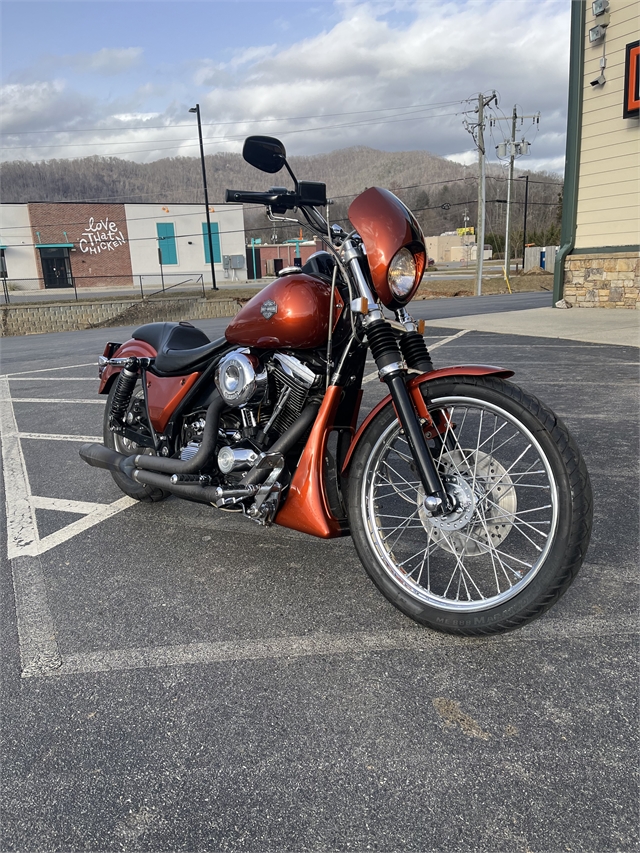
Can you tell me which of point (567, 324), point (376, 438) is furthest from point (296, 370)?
point (567, 324)

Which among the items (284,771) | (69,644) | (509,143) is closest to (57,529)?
(69,644)

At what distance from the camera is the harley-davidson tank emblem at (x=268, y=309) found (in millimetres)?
2807

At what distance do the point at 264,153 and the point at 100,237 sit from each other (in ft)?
179

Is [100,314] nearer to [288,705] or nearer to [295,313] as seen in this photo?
[295,313]

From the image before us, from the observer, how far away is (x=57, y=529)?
3668mm

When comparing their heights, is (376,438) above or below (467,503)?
above

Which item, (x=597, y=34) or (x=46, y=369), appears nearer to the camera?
(x=46, y=369)

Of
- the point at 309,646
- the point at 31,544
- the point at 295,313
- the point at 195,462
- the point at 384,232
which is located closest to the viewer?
the point at 309,646

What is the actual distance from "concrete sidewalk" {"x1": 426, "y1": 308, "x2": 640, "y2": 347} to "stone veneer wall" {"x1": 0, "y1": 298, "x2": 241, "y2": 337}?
14263 millimetres

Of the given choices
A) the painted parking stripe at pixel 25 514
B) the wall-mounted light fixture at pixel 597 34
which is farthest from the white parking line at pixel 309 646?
the wall-mounted light fixture at pixel 597 34

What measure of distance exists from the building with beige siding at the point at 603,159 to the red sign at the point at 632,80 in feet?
0.06

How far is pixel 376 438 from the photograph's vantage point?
256cm

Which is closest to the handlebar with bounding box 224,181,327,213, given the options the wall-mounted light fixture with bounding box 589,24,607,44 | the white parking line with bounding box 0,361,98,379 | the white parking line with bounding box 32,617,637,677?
the white parking line with bounding box 32,617,637,677

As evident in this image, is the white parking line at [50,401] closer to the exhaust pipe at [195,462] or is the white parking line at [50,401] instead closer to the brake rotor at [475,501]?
the exhaust pipe at [195,462]
